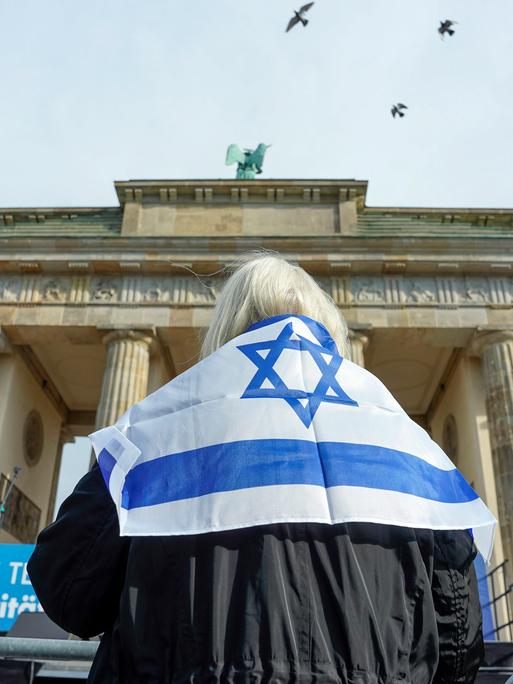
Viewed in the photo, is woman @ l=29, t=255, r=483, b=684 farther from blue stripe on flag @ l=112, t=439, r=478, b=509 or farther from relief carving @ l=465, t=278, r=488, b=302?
relief carving @ l=465, t=278, r=488, b=302

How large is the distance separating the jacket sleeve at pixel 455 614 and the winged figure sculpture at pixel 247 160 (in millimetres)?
20901

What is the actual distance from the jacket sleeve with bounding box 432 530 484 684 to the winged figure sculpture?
20.9 meters

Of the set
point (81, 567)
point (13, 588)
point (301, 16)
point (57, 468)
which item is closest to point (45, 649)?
point (81, 567)

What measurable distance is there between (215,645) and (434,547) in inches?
23.2

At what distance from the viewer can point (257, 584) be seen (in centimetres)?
139

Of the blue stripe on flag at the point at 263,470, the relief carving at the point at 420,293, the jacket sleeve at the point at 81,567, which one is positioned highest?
the relief carving at the point at 420,293

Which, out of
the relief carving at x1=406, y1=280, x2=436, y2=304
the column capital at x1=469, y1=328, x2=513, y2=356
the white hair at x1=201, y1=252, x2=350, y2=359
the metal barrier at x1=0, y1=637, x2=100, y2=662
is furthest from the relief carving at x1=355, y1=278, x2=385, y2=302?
the metal barrier at x1=0, y1=637, x2=100, y2=662

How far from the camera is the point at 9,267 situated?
665 inches

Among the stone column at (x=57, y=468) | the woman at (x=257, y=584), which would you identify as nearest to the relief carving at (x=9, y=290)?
the stone column at (x=57, y=468)

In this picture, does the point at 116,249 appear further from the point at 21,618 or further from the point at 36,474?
the point at 21,618

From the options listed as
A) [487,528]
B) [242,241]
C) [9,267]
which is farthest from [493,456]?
[487,528]

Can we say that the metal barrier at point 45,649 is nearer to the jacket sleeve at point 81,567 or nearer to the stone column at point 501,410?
the jacket sleeve at point 81,567

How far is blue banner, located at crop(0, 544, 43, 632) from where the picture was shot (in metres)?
11.0

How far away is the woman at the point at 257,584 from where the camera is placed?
1337 mm
